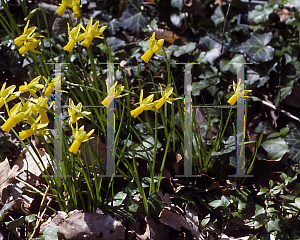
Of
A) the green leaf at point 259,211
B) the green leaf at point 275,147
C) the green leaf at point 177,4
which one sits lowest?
the green leaf at point 259,211

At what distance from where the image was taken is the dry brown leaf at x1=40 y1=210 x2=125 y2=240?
1.23 meters

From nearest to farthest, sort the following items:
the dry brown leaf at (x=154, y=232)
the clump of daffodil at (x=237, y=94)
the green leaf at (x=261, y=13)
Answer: the clump of daffodil at (x=237, y=94) < the dry brown leaf at (x=154, y=232) < the green leaf at (x=261, y=13)

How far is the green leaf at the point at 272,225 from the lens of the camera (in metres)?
1.22

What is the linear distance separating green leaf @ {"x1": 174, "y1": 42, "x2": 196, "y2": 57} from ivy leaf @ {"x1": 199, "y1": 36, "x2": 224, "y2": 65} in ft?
0.29

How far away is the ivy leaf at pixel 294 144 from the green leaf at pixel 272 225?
1.48 ft

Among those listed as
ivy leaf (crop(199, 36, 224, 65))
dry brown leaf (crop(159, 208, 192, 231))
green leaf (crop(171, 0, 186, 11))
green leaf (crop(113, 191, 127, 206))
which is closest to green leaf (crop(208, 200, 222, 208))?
dry brown leaf (crop(159, 208, 192, 231))

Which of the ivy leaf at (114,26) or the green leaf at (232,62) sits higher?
the ivy leaf at (114,26)

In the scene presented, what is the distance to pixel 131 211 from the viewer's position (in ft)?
4.31

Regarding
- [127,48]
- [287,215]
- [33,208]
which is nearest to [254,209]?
[287,215]

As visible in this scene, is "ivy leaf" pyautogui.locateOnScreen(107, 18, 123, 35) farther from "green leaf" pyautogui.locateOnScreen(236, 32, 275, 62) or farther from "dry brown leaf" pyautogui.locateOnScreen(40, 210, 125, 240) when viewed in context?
"dry brown leaf" pyautogui.locateOnScreen(40, 210, 125, 240)

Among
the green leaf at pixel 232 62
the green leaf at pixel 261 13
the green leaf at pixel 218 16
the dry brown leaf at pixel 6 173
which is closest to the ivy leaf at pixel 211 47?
the green leaf at pixel 232 62

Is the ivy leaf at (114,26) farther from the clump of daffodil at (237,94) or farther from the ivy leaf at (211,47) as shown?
the clump of daffodil at (237,94)

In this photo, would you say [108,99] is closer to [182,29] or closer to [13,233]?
[13,233]

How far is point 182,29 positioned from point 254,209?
5.06ft
